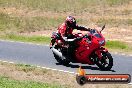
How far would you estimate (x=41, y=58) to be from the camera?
20266mm

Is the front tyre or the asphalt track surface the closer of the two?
the front tyre

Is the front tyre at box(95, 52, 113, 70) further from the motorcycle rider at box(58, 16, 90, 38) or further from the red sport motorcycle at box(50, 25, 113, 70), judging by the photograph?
the motorcycle rider at box(58, 16, 90, 38)

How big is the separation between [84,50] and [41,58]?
282cm

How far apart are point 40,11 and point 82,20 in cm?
656

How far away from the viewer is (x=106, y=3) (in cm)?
4853

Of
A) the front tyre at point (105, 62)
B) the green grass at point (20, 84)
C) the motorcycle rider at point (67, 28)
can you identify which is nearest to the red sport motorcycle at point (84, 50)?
the front tyre at point (105, 62)

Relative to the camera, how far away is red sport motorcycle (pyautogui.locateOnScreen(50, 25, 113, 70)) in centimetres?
1753

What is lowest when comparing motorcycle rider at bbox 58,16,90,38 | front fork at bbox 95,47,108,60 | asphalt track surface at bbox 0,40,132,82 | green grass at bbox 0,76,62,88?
asphalt track surface at bbox 0,40,132,82

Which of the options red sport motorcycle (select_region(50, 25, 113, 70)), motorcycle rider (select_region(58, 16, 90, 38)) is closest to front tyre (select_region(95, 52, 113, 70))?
red sport motorcycle (select_region(50, 25, 113, 70))

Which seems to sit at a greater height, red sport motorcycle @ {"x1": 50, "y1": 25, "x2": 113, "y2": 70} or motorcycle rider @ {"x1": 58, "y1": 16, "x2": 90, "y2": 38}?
motorcycle rider @ {"x1": 58, "y1": 16, "x2": 90, "y2": 38}

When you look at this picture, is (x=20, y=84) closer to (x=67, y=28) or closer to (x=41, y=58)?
(x=67, y=28)

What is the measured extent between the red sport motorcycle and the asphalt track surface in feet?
0.89

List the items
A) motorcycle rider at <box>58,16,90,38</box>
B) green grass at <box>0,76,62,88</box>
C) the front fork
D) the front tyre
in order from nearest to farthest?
green grass at <box>0,76,62,88</box>, the front tyre, the front fork, motorcycle rider at <box>58,16,90,38</box>

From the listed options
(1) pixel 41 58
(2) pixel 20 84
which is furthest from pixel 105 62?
(2) pixel 20 84
